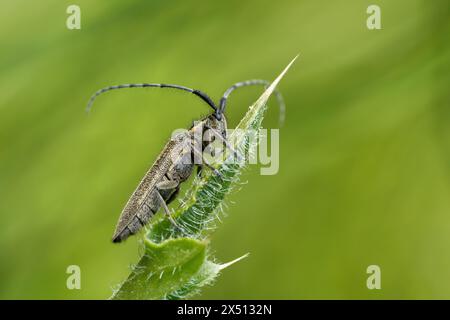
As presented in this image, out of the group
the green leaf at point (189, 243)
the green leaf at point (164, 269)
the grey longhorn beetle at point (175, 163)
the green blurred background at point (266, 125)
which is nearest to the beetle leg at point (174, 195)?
the grey longhorn beetle at point (175, 163)

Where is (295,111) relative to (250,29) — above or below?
below

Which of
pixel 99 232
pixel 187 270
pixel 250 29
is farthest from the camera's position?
pixel 250 29

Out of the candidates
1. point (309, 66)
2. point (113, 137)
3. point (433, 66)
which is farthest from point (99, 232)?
point (433, 66)

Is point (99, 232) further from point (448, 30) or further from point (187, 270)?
point (448, 30)

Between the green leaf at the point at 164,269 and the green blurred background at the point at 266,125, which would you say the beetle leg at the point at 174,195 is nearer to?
the green blurred background at the point at 266,125

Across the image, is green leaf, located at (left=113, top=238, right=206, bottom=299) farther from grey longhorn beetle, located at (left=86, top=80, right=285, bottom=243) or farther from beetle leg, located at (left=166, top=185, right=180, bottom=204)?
beetle leg, located at (left=166, top=185, right=180, bottom=204)

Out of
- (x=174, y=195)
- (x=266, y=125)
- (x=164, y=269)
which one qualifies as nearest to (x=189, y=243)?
(x=164, y=269)
